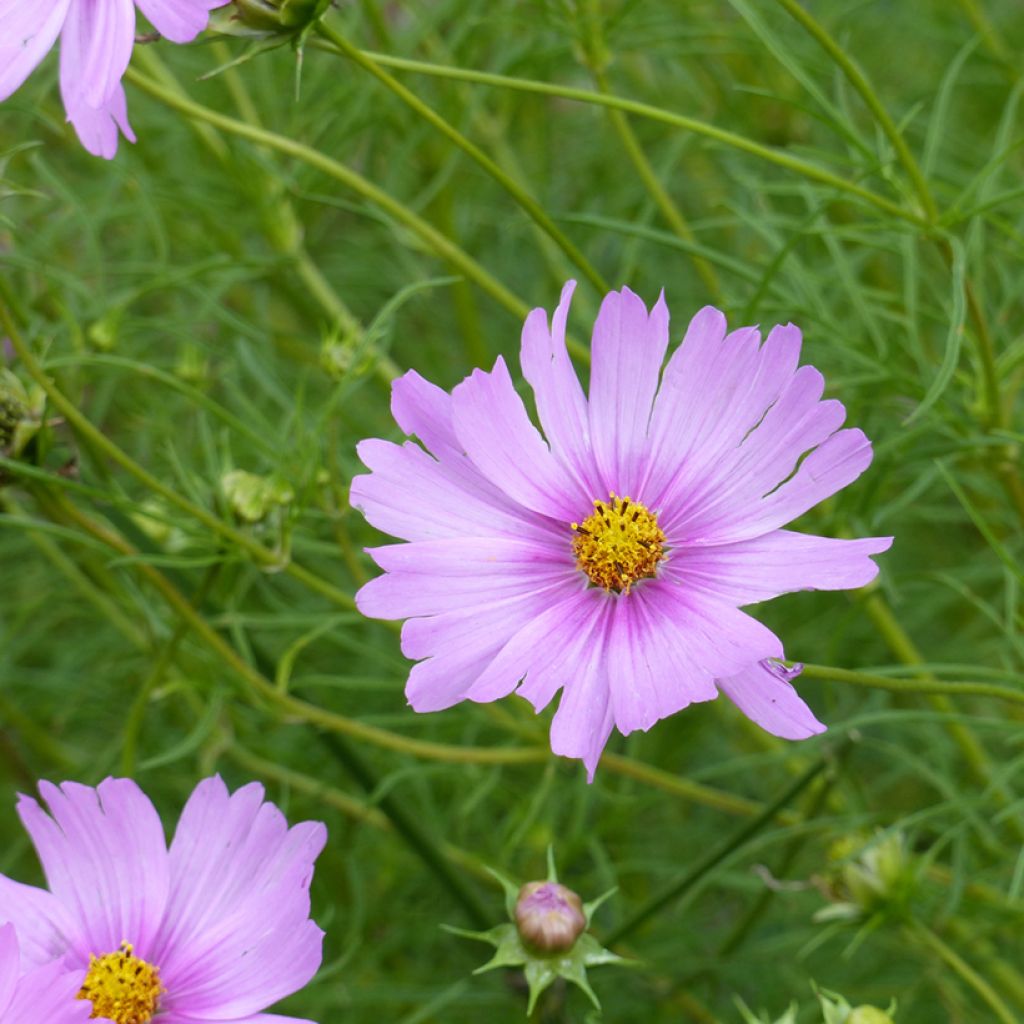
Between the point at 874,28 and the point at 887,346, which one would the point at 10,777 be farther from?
the point at 874,28

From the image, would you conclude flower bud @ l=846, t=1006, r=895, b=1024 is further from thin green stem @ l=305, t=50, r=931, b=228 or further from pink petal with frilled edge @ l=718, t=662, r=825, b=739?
thin green stem @ l=305, t=50, r=931, b=228

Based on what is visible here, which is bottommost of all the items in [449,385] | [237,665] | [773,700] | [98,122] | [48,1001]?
[48,1001]

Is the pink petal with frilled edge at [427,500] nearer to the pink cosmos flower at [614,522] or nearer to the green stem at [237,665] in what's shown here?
the pink cosmos flower at [614,522]

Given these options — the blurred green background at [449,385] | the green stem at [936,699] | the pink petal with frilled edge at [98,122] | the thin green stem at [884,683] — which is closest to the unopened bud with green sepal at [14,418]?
the blurred green background at [449,385]

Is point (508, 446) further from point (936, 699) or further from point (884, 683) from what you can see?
point (936, 699)

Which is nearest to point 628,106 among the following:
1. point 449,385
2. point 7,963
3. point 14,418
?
point 14,418

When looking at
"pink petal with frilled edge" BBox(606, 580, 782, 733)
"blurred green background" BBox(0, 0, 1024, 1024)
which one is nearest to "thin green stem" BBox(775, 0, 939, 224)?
"blurred green background" BBox(0, 0, 1024, 1024)
